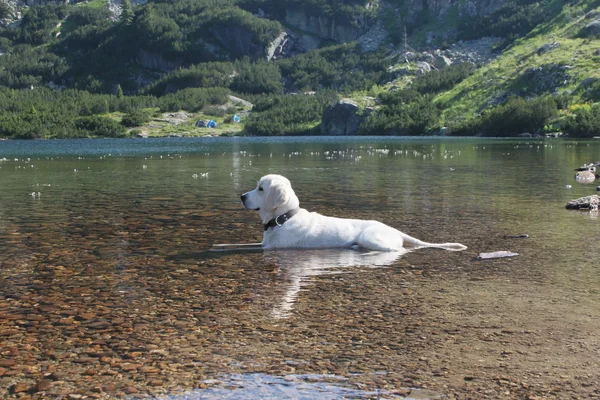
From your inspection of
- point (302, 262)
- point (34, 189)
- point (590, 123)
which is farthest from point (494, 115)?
point (302, 262)

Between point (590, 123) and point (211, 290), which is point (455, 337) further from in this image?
point (590, 123)

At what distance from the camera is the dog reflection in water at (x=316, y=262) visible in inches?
454

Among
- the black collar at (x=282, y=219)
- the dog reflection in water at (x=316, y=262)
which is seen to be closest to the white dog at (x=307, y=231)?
the black collar at (x=282, y=219)

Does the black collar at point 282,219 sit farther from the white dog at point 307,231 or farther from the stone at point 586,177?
the stone at point 586,177

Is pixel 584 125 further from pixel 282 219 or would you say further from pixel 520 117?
pixel 282 219

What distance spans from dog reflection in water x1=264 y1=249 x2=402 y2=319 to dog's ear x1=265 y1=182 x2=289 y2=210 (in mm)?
1148

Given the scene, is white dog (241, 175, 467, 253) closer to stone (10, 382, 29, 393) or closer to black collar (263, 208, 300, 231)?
black collar (263, 208, 300, 231)

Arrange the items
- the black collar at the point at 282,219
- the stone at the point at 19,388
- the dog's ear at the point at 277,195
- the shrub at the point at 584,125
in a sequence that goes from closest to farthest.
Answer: the stone at the point at 19,388 < the dog's ear at the point at 277,195 < the black collar at the point at 282,219 < the shrub at the point at 584,125

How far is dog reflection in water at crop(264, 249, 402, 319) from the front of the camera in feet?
37.8

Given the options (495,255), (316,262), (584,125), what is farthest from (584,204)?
(584,125)


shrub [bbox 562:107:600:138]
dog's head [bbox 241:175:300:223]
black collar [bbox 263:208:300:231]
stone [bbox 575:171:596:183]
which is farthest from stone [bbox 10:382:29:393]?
shrub [bbox 562:107:600:138]

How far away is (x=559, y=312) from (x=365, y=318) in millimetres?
3007

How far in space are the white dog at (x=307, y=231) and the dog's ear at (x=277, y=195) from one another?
0.02 meters

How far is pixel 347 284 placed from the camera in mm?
11266
